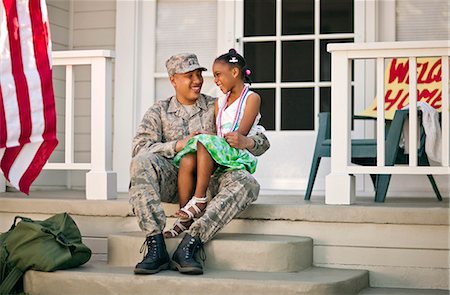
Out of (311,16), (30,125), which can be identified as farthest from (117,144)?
(30,125)

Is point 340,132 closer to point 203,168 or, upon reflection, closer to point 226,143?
point 226,143

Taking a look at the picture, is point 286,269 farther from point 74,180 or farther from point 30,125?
point 74,180

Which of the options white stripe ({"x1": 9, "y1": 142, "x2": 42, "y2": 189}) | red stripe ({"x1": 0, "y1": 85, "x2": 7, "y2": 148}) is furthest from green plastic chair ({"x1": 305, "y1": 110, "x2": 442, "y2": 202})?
red stripe ({"x1": 0, "y1": 85, "x2": 7, "y2": 148})

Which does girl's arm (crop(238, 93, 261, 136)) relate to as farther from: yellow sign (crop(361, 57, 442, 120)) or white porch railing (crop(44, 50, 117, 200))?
yellow sign (crop(361, 57, 442, 120))

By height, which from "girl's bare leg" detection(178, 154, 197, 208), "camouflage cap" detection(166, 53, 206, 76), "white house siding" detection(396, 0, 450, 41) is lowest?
"girl's bare leg" detection(178, 154, 197, 208)

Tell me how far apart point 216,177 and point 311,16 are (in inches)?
87.0

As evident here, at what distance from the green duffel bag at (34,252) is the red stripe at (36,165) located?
40 centimetres

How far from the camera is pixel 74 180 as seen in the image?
6531 mm

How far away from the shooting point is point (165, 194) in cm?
424

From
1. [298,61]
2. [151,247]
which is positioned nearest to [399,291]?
[151,247]

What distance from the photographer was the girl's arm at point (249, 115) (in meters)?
4.19

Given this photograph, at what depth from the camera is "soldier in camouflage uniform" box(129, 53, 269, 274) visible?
3873mm

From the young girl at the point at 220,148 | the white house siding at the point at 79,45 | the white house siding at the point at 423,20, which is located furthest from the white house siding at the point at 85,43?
the young girl at the point at 220,148

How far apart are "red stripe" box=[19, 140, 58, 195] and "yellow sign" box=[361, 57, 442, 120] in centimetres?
250
